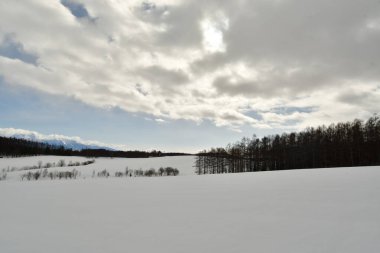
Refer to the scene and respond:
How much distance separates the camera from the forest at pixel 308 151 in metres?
52.1

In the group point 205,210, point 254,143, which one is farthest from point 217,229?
point 254,143

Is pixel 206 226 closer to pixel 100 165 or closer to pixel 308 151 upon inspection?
pixel 308 151

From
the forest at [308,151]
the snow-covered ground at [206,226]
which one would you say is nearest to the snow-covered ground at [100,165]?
the forest at [308,151]

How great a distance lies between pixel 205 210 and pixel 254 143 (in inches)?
3057

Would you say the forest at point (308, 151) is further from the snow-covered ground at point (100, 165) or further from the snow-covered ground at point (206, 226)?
the snow-covered ground at point (206, 226)

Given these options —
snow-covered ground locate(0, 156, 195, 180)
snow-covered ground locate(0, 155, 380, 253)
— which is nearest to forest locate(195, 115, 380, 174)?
snow-covered ground locate(0, 156, 195, 180)

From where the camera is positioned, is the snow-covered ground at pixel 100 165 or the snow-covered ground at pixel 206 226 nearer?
the snow-covered ground at pixel 206 226

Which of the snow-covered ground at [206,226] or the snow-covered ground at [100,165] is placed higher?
the snow-covered ground at [206,226]

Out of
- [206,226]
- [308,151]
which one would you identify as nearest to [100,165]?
[308,151]

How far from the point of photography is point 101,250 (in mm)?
6344

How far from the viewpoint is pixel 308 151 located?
62688mm

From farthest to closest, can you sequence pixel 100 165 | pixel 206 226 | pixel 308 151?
pixel 100 165 → pixel 308 151 → pixel 206 226

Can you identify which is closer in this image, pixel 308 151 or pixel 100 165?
pixel 308 151

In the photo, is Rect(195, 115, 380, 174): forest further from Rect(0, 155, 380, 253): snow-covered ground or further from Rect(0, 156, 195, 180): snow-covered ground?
Rect(0, 155, 380, 253): snow-covered ground
